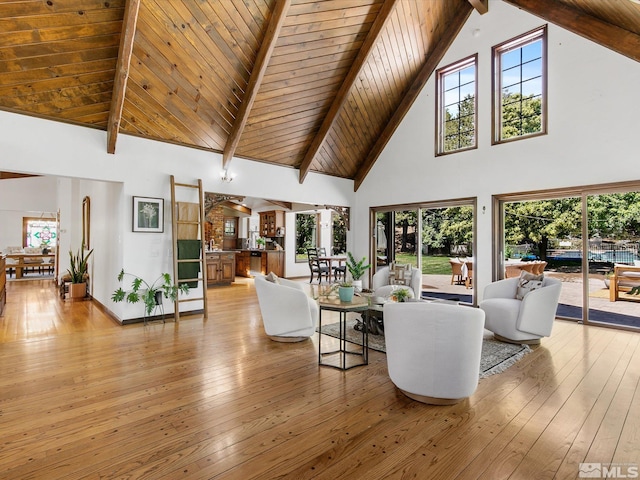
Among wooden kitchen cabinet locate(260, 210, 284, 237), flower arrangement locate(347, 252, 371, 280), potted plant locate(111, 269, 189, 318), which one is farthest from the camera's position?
wooden kitchen cabinet locate(260, 210, 284, 237)

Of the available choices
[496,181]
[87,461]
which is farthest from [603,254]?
[87,461]

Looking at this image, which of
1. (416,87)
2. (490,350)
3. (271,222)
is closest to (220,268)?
(271,222)

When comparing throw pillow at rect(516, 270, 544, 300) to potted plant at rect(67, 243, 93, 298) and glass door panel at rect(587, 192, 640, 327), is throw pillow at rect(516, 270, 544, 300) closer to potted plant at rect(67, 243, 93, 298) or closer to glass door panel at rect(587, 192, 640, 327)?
glass door panel at rect(587, 192, 640, 327)

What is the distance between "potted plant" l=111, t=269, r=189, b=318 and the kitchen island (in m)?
5.45

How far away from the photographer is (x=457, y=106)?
270 inches

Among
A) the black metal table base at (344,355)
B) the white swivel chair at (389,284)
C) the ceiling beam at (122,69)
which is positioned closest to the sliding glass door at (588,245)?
the white swivel chair at (389,284)

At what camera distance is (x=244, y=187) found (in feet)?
21.5

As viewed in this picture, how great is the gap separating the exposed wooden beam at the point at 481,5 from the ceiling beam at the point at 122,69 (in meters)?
5.38

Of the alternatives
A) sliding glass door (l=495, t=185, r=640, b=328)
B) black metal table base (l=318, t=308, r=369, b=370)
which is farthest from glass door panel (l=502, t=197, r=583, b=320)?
black metal table base (l=318, t=308, r=369, b=370)

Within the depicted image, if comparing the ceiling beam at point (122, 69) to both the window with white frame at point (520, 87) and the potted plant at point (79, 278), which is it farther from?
the window with white frame at point (520, 87)

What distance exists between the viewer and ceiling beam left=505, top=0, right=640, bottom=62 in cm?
464

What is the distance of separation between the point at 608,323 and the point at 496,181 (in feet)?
9.00

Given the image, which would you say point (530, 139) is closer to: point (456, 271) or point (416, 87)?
point (416, 87)

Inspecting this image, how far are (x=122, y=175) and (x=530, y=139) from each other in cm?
658
